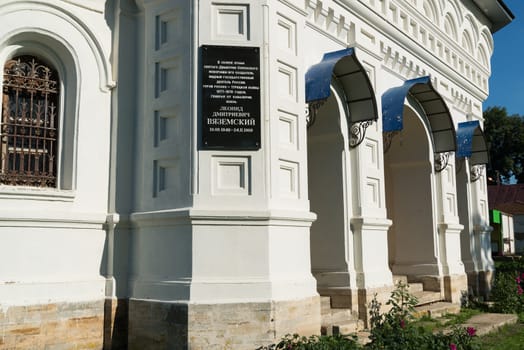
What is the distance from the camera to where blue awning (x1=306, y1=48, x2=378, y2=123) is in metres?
9.08

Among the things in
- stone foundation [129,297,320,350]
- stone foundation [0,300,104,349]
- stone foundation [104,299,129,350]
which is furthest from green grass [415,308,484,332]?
stone foundation [0,300,104,349]

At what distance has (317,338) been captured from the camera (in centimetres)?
766

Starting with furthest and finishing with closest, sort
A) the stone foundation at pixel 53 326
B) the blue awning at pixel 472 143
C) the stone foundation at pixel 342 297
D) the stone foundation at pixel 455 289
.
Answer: the blue awning at pixel 472 143
the stone foundation at pixel 455 289
the stone foundation at pixel 342 297
the stone foundation at pixel 53 326

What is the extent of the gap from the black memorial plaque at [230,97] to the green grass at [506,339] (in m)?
4.88

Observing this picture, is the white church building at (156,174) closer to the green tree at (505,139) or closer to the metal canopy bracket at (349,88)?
the metal canopy bracket at (349,88)

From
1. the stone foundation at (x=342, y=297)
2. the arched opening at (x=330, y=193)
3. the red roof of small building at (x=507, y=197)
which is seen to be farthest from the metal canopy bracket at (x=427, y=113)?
the red roof of small building at (x=507, y=197)

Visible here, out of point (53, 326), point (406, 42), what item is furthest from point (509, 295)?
point (53, 326)

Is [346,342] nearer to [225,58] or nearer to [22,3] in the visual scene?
[225,58]

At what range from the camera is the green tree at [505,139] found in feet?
176

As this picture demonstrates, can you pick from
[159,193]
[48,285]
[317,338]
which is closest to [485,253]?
[317,338]

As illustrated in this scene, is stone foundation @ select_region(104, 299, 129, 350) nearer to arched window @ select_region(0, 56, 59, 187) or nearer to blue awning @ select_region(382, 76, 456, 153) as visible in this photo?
arched window @ select_region(0, 56, 59, 187)

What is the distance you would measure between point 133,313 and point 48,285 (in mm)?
1179

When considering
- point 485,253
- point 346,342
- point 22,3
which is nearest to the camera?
point 346,342

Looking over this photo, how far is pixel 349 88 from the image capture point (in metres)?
10.4
